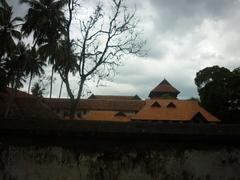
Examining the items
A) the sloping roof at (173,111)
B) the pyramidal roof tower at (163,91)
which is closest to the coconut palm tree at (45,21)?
the sloping roof at (173,111)

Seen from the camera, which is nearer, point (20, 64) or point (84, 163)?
point (84, 163)

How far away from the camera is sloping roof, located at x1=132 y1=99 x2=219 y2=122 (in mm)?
47062

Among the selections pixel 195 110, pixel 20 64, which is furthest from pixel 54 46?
pixel 195 110

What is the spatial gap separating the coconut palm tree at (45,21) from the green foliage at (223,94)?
986 inches

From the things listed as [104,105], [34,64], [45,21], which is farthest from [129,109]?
[45,21]

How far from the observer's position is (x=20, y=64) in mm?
34094

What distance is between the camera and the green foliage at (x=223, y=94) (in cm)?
4828

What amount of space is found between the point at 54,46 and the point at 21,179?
29311mm

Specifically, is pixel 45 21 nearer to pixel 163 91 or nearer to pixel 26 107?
pixel 26 107

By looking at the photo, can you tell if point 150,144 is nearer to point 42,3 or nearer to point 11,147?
point 11,147

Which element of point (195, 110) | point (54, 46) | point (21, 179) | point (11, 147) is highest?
point (54, 46)

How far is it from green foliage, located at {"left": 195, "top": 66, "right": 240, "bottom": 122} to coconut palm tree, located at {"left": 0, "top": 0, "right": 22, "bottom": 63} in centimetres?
2691

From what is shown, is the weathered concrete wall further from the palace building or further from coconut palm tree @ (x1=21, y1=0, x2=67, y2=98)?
coconut palm tree @ (x1=21, y1=0, x2=67, y2=98)

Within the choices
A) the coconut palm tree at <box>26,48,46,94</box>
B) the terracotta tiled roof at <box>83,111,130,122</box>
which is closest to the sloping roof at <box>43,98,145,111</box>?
the terracotta tiled roof at <box>83,111,130,122</box>
